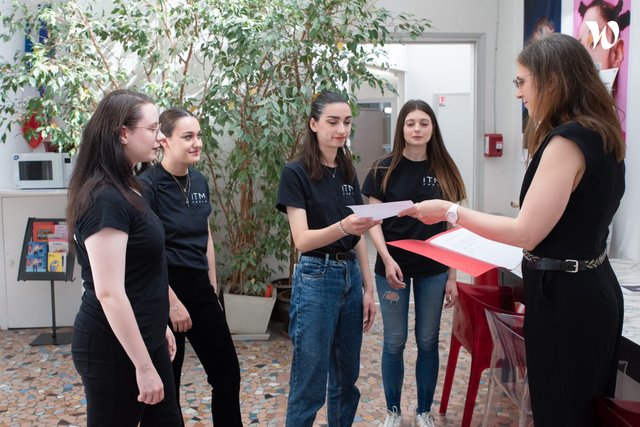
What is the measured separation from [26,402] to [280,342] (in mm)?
1734

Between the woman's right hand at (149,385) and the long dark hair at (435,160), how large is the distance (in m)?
1.46

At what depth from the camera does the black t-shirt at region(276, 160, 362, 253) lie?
2.19 meters

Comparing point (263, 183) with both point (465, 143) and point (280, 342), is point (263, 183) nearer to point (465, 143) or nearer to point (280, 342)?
point (280, 342)

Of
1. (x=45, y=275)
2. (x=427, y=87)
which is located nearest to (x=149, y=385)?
(x=45, y=275)

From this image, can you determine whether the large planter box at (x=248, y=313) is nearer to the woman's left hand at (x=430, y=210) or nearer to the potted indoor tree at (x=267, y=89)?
the potted indoor tree at (x=267, y=89)

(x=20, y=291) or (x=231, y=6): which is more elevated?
(x=231, y=6)

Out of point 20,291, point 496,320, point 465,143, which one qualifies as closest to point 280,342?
point 20,291

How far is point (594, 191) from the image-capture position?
1545 millimetres

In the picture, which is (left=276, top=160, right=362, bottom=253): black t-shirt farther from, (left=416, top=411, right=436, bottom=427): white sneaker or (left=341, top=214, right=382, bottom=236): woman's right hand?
(left=416, top=411, right=436, bottom=427): white sneaker

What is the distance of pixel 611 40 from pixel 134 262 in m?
2.91

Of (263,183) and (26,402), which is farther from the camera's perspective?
(263,183)

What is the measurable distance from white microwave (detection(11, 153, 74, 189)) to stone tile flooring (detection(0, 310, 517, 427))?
1183 mm

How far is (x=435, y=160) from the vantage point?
2809 mm

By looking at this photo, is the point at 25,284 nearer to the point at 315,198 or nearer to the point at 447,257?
the point at 315,198
